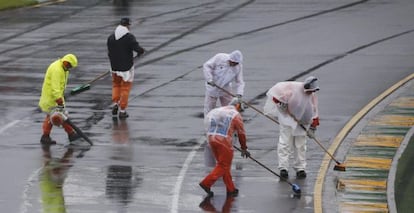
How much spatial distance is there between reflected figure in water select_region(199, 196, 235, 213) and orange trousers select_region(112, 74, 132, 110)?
6127 mm

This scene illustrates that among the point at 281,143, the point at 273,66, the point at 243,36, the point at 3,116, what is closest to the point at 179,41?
the point at 243,36

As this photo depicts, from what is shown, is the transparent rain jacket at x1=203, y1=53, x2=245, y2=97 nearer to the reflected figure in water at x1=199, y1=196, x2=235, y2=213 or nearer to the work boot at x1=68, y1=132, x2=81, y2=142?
the work boot at x1=68, y1=132, x2=81, y2=142

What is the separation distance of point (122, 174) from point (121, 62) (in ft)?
16.8

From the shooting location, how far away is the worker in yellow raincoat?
21984 millimetres

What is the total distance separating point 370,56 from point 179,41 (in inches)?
213

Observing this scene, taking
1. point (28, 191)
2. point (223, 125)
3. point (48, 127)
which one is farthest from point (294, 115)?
point (48, 127)

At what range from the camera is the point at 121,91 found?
24531 mm

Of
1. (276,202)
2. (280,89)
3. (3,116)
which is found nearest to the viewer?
(276,202)

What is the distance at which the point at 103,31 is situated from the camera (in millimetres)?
36312

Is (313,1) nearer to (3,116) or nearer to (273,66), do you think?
(273,66)

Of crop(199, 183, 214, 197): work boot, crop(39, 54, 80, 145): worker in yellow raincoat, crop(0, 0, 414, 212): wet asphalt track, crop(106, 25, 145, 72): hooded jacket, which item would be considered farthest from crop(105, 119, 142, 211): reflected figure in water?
crop(106, 25, 145, 72): hooded jacket

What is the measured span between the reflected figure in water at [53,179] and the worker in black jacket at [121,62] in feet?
9.48

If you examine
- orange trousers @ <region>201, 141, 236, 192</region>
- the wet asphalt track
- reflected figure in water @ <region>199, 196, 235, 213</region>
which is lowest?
the wet asphalt track

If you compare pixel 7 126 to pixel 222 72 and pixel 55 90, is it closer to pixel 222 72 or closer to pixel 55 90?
pixel 55 90
